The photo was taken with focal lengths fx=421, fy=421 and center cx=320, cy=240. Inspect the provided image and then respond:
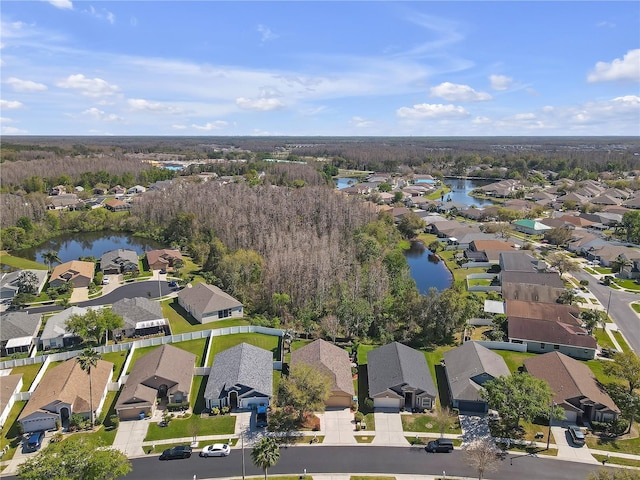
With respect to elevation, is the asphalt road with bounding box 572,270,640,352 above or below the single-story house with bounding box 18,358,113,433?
below

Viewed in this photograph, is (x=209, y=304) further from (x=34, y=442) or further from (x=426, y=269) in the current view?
(x=426, y=269)

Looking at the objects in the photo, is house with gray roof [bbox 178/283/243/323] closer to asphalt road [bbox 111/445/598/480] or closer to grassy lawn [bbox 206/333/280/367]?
grassy lawn [bbox 206/333/280/367]

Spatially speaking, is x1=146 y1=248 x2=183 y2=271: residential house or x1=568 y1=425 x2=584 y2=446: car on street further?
x1=146 y1=248 x2=183 y2=271: residential house

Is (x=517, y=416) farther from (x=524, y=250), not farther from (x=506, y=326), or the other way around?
(x=524, y=250)

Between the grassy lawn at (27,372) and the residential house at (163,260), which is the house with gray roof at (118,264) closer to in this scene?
the residential house at (163,260)

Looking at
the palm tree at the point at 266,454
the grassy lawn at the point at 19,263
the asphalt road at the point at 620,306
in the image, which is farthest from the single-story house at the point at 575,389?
the grassy lawn at the point at 19,263

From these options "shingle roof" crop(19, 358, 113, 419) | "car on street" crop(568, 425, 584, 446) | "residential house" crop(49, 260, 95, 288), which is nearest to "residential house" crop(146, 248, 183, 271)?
"residential house" crop(49, 260, 95, 288)

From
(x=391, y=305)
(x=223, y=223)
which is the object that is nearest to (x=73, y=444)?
(x=391, y=305)
